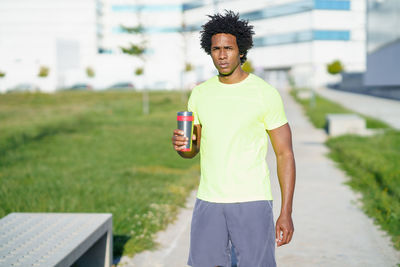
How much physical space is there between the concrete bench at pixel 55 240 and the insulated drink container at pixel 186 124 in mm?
1174

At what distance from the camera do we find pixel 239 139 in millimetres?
2730

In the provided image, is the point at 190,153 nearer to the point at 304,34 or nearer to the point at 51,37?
the point at 304,34

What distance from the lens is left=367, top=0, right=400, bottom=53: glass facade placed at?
35172 millimetres

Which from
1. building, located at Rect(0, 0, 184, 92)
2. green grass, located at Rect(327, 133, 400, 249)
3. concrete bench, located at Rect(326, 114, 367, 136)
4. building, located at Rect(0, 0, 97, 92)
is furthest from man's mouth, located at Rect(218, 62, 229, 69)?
building, located at Rect(0, 0, 97, 92)

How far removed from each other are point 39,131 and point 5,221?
13.4m

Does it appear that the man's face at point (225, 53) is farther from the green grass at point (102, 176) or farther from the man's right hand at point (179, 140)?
the green grass at point (102, 176)

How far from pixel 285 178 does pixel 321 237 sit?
2.87m

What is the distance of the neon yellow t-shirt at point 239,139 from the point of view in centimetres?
273

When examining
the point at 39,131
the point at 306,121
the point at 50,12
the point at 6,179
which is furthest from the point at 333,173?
the point at 50,12

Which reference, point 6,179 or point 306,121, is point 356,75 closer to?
point 306,121

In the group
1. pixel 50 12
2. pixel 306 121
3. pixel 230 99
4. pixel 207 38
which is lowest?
pixel 306 121

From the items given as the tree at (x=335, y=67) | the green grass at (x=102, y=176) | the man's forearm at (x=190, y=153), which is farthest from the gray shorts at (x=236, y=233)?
the tree at (x=335, y=67)

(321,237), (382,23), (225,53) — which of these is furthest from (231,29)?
(382,23)

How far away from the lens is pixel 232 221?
2.77 meters
